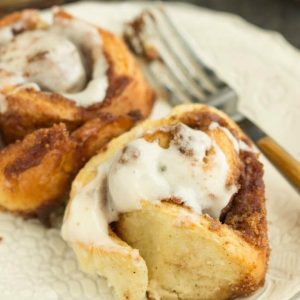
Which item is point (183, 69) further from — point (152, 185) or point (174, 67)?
point (152, 185)

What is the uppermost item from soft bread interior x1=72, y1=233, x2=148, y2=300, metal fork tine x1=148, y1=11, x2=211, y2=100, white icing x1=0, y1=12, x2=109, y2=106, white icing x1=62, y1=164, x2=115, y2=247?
white icing x1=0, y1=12, x2=109, y2=106

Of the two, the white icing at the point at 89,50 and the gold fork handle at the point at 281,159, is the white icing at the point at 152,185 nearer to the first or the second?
the gold fork handle at the point at 281,159

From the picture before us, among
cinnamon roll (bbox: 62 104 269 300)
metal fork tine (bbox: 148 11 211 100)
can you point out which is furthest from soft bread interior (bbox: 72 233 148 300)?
metal fork tine (bbox: 148 11 211 100)

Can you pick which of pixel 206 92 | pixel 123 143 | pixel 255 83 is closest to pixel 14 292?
pixel 123 143

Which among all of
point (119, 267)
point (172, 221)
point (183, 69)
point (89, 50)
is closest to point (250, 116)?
point (183, 69)

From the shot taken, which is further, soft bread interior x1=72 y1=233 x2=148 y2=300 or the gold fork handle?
the gold fork handle

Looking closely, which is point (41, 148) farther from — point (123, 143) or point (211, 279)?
point (211, 279)

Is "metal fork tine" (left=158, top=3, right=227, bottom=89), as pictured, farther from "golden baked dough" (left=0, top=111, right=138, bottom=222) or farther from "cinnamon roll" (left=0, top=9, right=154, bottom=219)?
"golden baked dough" (left=0, top=111, right=138, bottom=222)

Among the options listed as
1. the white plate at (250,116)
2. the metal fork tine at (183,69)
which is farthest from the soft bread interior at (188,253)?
the metal fork tine at (183,69)
